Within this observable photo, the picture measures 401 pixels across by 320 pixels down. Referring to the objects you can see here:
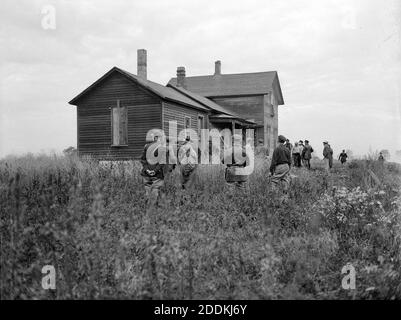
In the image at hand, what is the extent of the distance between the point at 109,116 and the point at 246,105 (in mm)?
16820

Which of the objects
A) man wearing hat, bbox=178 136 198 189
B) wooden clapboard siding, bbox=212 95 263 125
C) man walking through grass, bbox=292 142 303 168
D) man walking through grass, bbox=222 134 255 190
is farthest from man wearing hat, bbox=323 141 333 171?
wooden clapboard siding, bbox=212 95 263 125

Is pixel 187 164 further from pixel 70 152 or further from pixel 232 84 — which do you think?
pixel 232 84

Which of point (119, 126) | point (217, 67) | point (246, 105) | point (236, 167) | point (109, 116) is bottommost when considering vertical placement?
point (236, 167)

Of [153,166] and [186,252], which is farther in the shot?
[153,166]

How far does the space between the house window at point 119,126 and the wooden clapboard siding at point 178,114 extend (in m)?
2.26

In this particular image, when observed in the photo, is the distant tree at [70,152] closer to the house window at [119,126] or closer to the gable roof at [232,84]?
the house window at [119,126]

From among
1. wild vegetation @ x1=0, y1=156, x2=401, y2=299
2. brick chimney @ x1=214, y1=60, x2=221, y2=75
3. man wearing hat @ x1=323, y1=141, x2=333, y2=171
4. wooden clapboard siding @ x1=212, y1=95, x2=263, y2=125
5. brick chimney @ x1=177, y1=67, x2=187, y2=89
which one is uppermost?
brick chimney @ x1=214, y1=60, x2=221, y2=75

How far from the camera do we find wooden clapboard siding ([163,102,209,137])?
21.3 m

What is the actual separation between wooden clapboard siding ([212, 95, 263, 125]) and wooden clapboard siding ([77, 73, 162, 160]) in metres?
15.4

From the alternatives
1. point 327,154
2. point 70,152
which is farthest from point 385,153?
point 70,152

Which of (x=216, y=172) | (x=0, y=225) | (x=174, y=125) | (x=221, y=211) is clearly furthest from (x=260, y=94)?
(x=0, y=225)

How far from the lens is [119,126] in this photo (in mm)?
21875

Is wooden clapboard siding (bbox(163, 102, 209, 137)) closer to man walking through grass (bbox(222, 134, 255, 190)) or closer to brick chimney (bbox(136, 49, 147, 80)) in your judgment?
brick chimney (bbox(136, 49, 147, 80))
